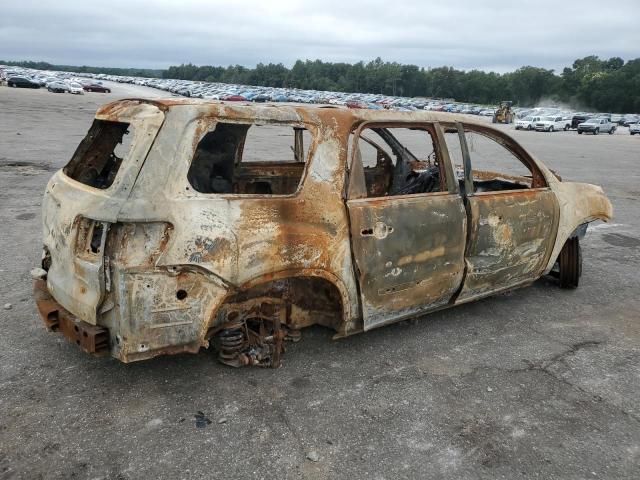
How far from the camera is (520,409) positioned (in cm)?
317

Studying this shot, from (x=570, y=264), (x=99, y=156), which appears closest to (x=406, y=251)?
(x=99, y=156)

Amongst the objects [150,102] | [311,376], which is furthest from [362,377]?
[150,102]

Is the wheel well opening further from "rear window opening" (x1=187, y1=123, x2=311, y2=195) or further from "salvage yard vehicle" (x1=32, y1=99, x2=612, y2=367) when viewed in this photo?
"rear window opening" (x1=187, y1=123, x2=311, y2=195)

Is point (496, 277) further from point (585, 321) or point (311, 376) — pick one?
point (311, 376)

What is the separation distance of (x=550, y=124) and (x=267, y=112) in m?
40.8

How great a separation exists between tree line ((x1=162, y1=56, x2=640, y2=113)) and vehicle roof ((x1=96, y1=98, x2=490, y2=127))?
9373cm

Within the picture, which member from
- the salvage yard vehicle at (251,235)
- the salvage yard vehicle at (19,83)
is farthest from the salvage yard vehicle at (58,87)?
the salvage yard vehicle at (251,235)

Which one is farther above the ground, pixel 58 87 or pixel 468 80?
pixel 468 80

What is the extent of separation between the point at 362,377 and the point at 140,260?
5.34ft

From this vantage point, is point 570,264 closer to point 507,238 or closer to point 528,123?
point 507,238

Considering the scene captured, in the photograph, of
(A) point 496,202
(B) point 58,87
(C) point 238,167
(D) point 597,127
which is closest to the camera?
(A) point 496,202

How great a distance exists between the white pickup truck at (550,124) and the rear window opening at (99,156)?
4040 centimetres

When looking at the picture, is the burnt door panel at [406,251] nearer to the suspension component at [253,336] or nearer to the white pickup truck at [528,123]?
the suspension component at [253,336]

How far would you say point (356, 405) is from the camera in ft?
10.3
